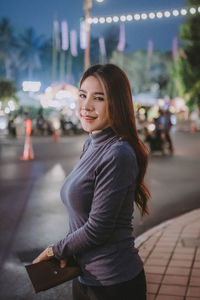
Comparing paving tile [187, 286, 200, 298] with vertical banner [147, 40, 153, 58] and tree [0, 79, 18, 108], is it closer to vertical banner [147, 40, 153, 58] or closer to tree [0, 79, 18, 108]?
tree [0, 79, 18, 108]

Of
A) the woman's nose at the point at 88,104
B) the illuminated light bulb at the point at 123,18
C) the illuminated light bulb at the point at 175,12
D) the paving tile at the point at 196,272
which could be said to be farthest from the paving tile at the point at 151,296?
the illuminated light bulb at the point at 123,18

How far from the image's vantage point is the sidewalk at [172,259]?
12.8ft

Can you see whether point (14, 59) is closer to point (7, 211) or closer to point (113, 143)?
point (7, 211)

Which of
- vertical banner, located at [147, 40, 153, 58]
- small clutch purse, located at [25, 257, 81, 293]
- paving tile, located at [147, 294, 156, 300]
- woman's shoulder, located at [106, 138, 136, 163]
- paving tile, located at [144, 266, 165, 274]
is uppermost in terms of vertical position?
vertical banner, located at [147, 40, 153, 58]

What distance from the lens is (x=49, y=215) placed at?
7.17m

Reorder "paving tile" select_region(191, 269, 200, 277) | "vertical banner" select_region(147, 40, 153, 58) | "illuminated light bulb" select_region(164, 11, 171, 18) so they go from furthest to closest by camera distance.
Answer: "vertical banner" select_region(147, 40, 153, 58) → "illuminated light bulb" select_region(164, 11, 171, 18) → "paving tile" select_region(191, 269, 200, 277)

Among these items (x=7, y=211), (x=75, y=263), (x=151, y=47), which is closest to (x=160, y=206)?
(x=7, y=211)

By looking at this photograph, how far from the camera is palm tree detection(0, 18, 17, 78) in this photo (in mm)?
78938

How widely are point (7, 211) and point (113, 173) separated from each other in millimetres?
5922

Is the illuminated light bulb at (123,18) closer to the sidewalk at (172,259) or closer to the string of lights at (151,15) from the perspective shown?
the string of lights at (151,15)

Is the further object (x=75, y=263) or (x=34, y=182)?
(x=34, y=182)

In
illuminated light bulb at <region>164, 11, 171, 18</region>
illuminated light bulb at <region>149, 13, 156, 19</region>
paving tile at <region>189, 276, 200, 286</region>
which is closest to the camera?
paving tile at <region>189, 276, 200, 286</region>

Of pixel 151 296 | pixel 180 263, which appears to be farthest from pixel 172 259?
pixel 151 296

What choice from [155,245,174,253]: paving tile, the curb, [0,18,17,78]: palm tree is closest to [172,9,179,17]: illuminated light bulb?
the curb
